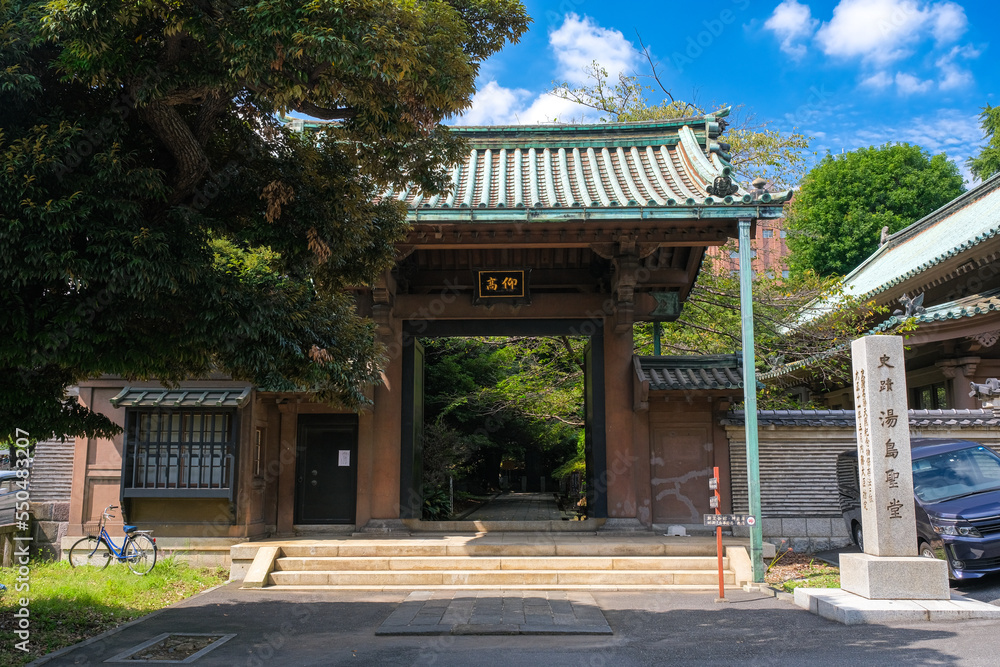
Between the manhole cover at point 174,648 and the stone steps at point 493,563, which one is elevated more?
A: the stone steps at point 493,563

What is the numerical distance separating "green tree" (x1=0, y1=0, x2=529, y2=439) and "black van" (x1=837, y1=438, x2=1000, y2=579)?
7436 mm

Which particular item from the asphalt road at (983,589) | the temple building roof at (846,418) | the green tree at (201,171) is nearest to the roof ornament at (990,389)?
the temple building roof at (846,418)

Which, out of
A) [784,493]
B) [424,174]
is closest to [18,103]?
[424,174]

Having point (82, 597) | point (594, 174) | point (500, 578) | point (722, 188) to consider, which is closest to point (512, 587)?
point (500, 578)

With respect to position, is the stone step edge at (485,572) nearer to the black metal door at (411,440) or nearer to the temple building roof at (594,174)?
the black metal door at (411,440)

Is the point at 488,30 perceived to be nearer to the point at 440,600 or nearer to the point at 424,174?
the point at 424,174

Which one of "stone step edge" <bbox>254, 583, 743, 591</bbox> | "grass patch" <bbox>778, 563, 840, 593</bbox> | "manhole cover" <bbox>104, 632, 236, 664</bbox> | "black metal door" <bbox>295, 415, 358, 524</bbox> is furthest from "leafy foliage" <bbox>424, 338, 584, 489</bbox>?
"manhole cover" <bbox>104, 632, 236, 664</bbox>

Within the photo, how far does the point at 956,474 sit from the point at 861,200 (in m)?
26.8

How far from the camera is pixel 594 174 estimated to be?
474 inches

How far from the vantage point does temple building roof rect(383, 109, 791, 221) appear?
1006cm

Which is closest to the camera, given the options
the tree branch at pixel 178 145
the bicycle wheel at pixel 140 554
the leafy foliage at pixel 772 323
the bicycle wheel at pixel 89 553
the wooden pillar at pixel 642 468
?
the tree branch at pixel 178 145

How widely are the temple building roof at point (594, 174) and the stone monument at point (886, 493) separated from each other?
263 centimetres

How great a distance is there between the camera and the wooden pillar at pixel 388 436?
38.8ft

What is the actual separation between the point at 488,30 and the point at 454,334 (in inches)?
273
